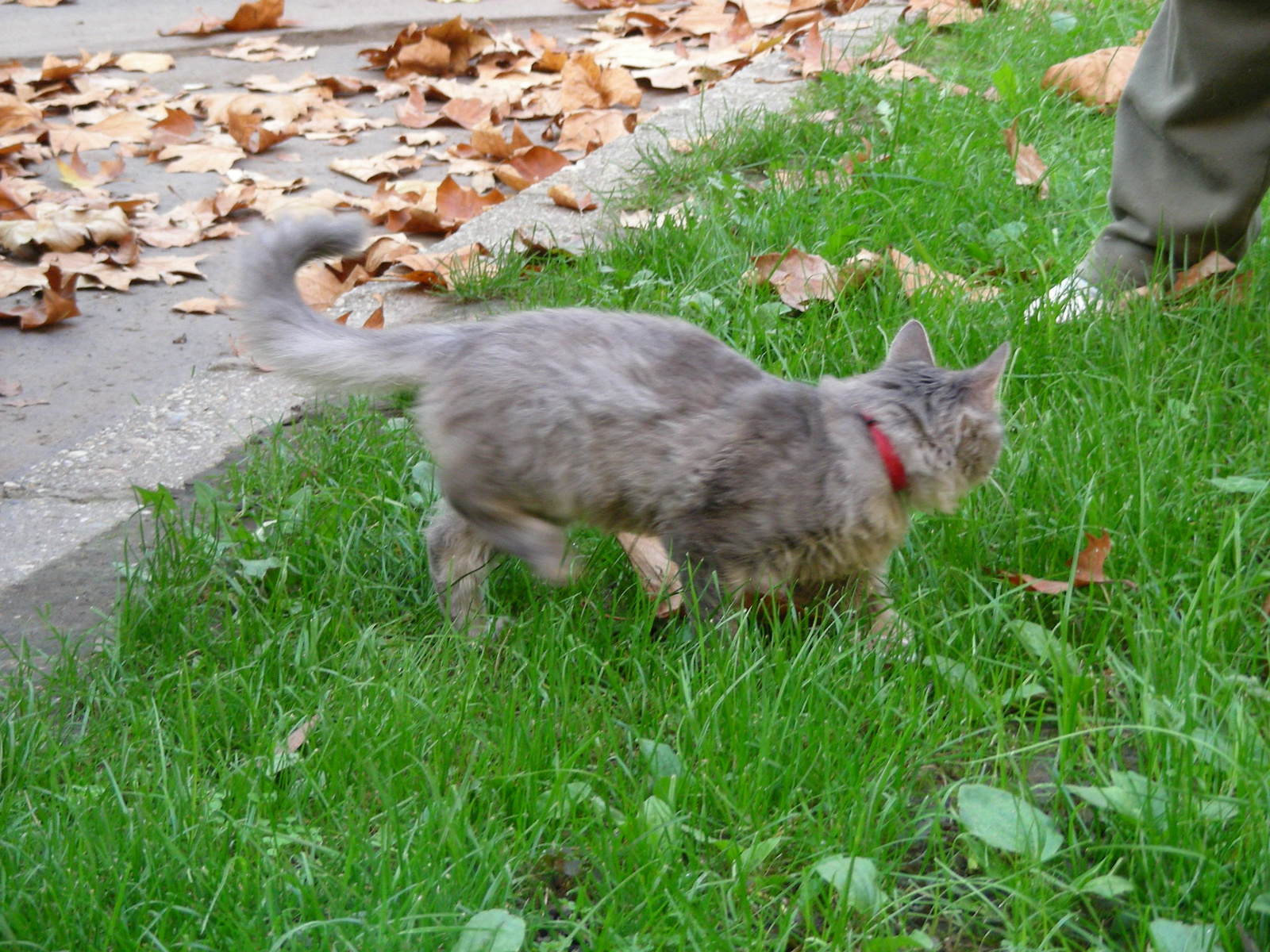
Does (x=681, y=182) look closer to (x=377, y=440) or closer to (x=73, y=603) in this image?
(x=377, y=440)

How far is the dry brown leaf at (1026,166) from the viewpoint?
158 inches

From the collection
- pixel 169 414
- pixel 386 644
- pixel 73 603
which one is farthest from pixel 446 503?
pixel 169 414

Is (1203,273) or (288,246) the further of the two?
(1203,273)

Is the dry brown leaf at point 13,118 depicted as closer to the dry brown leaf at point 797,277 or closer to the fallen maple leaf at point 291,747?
the dry brown leaf at point 797,277

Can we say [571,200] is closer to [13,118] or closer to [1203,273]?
[1203,273]

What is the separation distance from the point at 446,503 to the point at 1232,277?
2183 mm

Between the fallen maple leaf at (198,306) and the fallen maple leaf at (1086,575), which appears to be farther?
the fallen maple leaf at (198,306)

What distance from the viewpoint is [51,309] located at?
13.3 feet

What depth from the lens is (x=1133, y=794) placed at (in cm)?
182

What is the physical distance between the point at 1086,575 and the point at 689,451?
0.82m

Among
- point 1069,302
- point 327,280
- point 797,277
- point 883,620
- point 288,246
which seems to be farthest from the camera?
point 327,280

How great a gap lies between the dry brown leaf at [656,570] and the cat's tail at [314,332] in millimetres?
602

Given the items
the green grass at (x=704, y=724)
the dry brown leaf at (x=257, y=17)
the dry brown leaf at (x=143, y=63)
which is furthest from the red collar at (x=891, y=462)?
the dry brown leaf at (x=257, y=17)

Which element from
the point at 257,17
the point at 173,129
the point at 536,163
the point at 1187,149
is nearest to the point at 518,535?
the point at 1187,149
